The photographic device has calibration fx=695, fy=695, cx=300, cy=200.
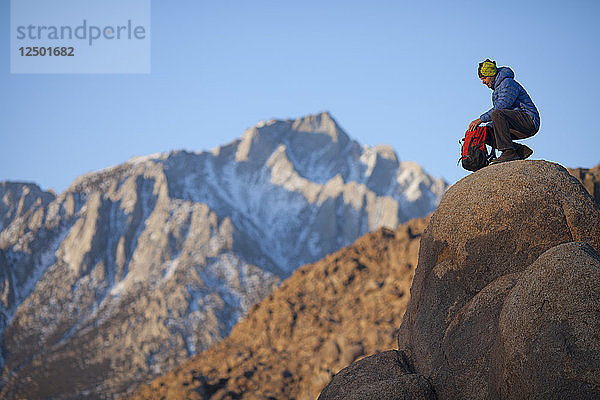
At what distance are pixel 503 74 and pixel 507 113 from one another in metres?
0.57

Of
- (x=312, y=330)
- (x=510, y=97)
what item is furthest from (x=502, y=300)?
(x=312, y=330)

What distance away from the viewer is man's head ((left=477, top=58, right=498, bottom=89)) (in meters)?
9.24

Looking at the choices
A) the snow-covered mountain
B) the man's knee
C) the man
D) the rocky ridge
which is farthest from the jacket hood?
the snow-covered mountain

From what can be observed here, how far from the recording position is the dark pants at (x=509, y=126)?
8.98 metres

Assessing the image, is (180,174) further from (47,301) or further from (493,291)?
(493,291)

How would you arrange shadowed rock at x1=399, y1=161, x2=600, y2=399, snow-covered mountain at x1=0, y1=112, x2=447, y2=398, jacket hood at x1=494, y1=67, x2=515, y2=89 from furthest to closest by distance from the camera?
snow-covered mountain at x1=0, y1=112, x2=447, y2=398 < jacket hood at x1=494, y1=67, x2=515, y2=89 < shadowed rock at x1=399, y1=161, x2=600, y2=399

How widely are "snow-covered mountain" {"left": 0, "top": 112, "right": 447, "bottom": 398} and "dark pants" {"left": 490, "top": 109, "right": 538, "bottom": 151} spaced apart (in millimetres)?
76789

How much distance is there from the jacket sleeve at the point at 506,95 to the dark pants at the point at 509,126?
9 cm

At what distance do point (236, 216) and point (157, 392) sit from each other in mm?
155283

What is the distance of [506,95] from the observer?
356 inches

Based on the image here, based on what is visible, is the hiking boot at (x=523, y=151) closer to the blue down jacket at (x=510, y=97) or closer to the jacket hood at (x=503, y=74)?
the blue down jacket at (x=510, y=97)

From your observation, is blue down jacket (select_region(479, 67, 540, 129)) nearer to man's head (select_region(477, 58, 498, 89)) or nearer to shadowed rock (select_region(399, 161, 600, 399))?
man's head (select_region(477, 58, 498, 89))

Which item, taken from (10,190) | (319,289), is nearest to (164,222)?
(10,190)

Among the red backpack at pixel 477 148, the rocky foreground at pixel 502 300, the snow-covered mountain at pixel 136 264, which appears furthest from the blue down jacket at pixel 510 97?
the snow-covered mountain at pixel 136 264
